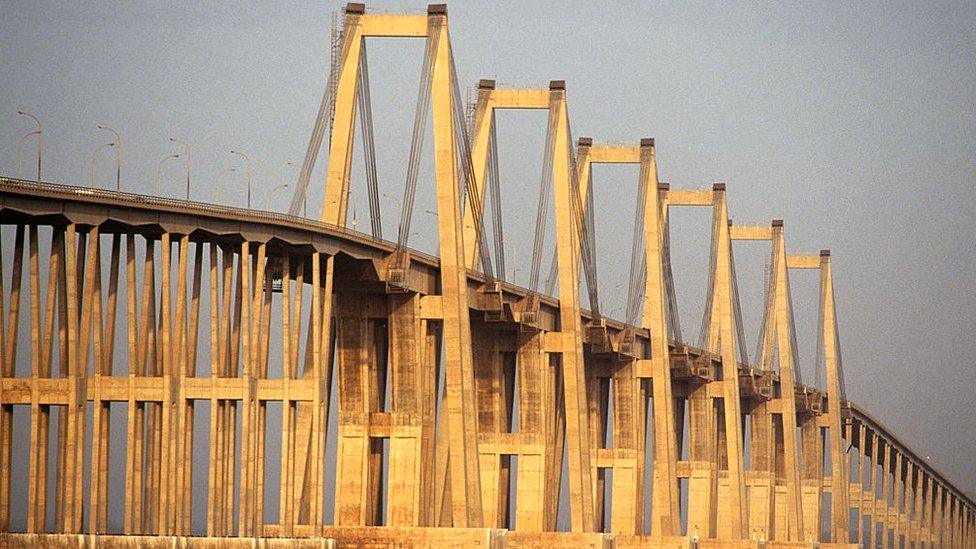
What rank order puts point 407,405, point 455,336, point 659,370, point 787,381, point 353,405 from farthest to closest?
point 787,381 → point 659,370 → point 353,405 → point 407,405 → point 455,336

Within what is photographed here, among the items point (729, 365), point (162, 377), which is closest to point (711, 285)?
point (729, 365)

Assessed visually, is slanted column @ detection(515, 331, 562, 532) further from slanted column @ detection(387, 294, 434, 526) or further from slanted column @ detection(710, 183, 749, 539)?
slanted column @ detection(710, 183, 749, 539)

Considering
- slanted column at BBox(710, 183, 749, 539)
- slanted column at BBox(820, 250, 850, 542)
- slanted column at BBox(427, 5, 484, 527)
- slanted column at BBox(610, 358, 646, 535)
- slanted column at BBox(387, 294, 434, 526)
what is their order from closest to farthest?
slanted column at BBox(427, 5, 484, 527)
slanted column at BBox(387, 294, 434, 526)
slanted column at BBox(610, 358, 646, 535)
slanted column at BBox(710, 183, 749, 539)
slanted column at BBox(820, 250, 850, 542)

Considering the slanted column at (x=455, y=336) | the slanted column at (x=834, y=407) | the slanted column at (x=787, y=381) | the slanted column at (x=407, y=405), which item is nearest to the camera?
the slanted column at (x=455, y=336)

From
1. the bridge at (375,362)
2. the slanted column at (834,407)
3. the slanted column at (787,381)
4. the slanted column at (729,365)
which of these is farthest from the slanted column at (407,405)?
the slanted column at (834,407)

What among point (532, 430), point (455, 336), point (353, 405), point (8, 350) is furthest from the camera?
point (532, 430)

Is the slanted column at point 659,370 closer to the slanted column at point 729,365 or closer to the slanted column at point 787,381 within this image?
the slanted column at point 729,365

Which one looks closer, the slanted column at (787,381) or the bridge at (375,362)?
the bridge at (375,362)

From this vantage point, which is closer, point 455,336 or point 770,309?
point 455,336

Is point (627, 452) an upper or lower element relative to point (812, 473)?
upper

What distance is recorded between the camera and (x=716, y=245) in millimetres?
146250

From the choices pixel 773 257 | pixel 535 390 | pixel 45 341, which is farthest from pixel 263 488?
pixel 773 257

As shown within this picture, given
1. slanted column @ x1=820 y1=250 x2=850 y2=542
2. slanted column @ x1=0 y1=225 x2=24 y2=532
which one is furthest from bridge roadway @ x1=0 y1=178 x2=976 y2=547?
slanted column @ x1=820 y1=250 x2=850 y2=542

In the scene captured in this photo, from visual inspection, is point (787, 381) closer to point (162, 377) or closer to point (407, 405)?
point (407, 405)
